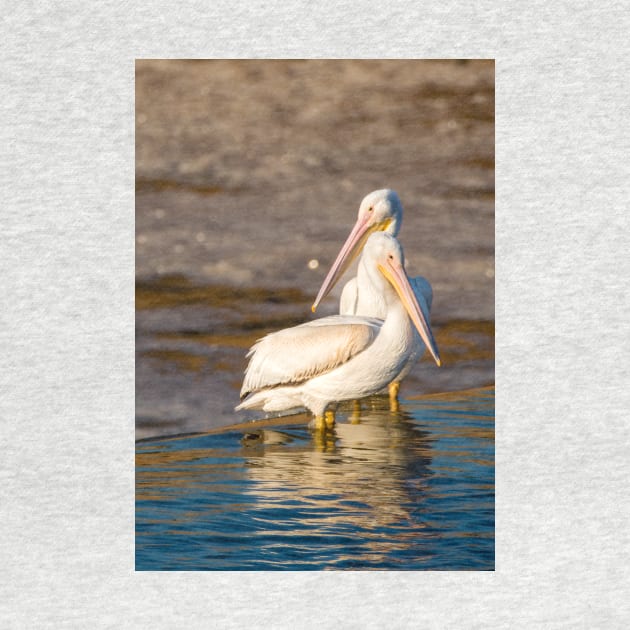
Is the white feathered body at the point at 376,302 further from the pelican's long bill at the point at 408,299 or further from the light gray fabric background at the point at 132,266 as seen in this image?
the light gray fabric background at the point at 132,266

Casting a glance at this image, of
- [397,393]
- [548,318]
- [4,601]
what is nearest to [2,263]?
[4,601]

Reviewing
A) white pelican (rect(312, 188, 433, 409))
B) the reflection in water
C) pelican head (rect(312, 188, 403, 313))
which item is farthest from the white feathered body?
the reflection in water

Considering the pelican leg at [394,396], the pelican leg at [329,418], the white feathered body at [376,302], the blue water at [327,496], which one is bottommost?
the blue water at [327,496]

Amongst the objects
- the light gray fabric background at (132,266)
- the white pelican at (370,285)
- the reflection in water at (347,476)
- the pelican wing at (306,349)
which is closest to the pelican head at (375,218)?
the white pelican at (370,285)

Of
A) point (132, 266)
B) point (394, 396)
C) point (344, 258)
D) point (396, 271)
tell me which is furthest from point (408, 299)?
point (132, 266)

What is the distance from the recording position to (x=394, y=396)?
18.8 ft

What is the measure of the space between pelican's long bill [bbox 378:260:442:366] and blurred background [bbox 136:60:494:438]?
72mm

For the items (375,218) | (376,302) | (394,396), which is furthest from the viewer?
(376,302)

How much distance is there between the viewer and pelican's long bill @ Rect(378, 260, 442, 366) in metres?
5.57

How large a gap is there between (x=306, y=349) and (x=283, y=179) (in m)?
0.76

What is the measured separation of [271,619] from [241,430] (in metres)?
0.85

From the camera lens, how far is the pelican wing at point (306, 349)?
18.3ft

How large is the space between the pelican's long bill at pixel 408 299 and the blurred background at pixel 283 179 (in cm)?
7

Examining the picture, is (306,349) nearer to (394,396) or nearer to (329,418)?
(329,418)
